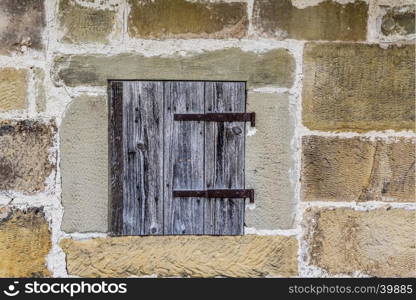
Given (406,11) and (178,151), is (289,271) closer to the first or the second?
(178,151)

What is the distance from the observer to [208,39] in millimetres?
1971

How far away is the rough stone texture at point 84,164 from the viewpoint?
1.98 meters

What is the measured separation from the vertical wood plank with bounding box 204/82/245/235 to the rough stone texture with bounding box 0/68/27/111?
0.75m

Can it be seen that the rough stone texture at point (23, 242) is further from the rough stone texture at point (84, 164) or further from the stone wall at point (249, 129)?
the rough stone texture at point (84, 164)

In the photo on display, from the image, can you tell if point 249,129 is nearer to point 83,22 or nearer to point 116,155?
point 116,155

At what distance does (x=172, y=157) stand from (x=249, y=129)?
0.34 metres

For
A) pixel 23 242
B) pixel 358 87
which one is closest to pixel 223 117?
pixel 358 87

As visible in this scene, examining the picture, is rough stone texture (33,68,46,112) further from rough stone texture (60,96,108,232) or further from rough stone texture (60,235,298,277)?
rough stone texture (60,235,298,277)

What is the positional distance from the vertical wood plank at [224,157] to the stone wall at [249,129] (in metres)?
0.04

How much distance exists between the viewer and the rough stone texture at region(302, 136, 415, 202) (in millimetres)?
2008

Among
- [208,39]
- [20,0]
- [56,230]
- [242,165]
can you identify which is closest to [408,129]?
[242,165]

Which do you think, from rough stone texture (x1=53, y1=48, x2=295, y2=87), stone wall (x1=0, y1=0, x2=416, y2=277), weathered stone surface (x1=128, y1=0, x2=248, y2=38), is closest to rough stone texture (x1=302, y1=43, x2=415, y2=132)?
stone wall (x1=0, y1=0, x2=416, y2=277)

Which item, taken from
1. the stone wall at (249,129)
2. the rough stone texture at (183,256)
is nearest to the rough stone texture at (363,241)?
the stone wall at (249,129)

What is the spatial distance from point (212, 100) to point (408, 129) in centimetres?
83
